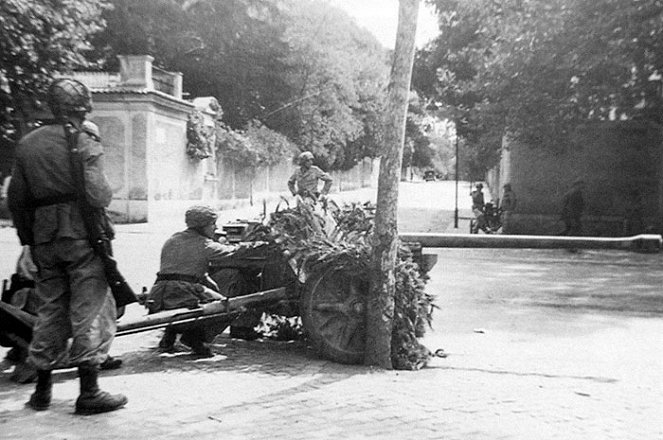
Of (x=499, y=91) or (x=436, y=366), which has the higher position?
(x=499, y=91)

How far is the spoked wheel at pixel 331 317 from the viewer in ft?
20.2

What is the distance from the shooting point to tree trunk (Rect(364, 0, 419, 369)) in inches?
238

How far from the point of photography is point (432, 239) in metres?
6.50

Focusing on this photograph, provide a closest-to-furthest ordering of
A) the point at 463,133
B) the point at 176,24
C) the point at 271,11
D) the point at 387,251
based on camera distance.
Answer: the point at 387,251 → the point at 463,133 → the point at 176,24 → the point at 271,11

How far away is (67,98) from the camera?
4.66 metres

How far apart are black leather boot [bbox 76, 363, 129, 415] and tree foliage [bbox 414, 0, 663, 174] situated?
14949mm

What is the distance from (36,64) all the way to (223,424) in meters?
13.7

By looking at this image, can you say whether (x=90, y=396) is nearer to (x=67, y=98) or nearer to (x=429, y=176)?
(x=67, y=98)

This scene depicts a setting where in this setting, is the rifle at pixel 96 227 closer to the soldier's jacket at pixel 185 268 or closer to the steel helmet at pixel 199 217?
the soldier's jacket at pixel 185 268

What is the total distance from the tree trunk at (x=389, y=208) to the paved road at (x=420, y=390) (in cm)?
30

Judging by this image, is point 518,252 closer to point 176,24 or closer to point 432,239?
point 432,239

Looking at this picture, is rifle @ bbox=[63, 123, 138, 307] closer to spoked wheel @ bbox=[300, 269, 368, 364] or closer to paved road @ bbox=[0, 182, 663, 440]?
paved road @ bbox=[0, 182, 663, 440]

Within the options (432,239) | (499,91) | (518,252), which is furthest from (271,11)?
(432,239)

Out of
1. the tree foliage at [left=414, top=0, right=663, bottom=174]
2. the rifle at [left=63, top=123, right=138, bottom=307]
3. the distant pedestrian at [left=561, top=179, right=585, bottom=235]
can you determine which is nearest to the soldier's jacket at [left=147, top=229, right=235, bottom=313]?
the rifle at [left=63, top=123, right=138, bottom=307]
